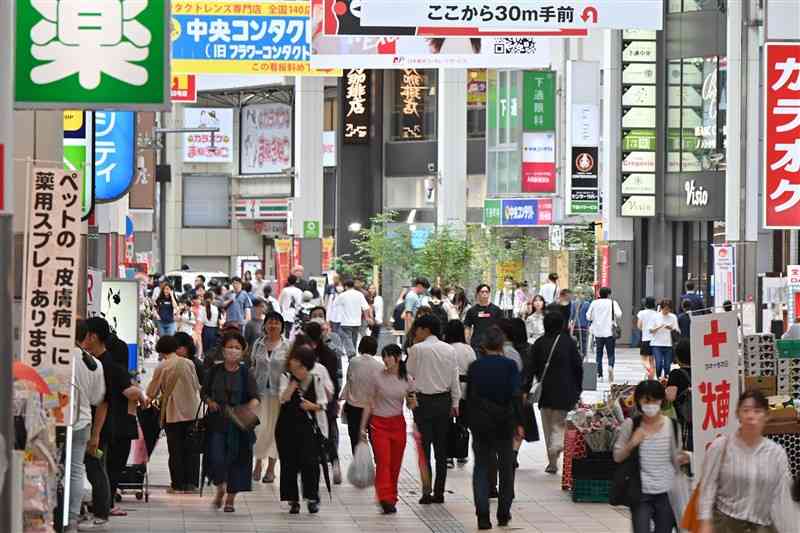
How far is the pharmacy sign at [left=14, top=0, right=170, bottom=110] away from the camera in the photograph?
11102 millimetres

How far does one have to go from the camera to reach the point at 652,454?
37.1 feet

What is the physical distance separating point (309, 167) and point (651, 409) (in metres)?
47.7

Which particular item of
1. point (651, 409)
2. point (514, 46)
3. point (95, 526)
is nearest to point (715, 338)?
point (651, 409)

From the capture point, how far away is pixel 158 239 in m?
73.9

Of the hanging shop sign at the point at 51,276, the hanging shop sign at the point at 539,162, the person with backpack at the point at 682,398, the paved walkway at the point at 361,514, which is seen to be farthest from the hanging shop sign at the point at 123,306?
the hanging shop sign at the point at 539,162

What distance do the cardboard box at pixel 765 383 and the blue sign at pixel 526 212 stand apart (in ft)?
124

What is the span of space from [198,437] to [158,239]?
192 ft

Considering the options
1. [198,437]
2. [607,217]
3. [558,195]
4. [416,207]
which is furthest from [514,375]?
[416,207]

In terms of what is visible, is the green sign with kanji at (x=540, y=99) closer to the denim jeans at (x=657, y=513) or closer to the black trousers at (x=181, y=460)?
the black trousers at (x=181, y=460)

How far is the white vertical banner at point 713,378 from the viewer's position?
11211mm

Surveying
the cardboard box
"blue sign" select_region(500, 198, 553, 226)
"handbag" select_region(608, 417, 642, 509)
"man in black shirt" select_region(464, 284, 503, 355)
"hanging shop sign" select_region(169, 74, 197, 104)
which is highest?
"hanging shop sign" select_region(169, 74, 197, 104)

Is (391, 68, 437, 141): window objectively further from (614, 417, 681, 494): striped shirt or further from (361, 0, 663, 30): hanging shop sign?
(614, 417, 681, 494): striped shirt

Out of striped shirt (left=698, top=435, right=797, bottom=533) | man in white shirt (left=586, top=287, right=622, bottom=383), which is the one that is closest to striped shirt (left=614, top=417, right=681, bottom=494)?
striped shirt (left=698, top=435, right=797, bottom=533)

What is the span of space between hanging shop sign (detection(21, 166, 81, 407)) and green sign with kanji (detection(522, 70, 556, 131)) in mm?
43035
